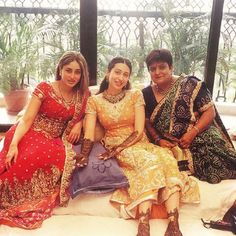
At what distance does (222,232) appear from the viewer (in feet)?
6.44

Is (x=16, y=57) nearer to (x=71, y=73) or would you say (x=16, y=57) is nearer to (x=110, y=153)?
(x=71, y=73)

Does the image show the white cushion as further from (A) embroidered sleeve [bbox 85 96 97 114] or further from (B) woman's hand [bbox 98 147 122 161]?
(A) embroidered sleeve [bbox 85 96 97 114]

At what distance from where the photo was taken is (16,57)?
3898 mm

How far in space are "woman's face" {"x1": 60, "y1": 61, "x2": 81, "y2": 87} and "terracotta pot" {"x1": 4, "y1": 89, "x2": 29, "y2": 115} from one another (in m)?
1.71

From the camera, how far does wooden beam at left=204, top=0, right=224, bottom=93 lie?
3.83 meters

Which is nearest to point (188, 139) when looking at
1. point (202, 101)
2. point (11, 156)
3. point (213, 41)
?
point (202, 101)

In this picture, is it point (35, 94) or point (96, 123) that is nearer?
point (35, 94)

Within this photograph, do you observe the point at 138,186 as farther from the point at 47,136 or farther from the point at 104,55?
the point at 104,55

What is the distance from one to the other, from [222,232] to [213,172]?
0.45m

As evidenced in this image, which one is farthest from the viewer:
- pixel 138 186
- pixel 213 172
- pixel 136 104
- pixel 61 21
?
pixel 61 21

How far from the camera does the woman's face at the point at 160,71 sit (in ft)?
8.07

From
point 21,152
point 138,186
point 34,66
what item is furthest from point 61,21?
point 138,186

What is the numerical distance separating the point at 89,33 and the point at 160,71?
5.13 feet

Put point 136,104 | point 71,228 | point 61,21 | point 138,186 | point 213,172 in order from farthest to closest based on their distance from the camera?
point 61,21
point 136,104
point 213,172
point 138,186
point 71,228
